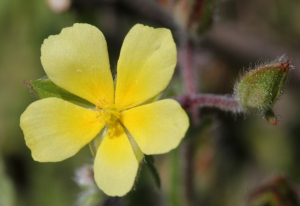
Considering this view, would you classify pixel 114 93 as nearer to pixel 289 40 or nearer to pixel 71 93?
pixel 71 93

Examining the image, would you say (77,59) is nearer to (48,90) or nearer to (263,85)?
(48,90)

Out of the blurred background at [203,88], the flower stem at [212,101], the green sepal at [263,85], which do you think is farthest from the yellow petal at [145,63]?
the blurred background at [203,88]

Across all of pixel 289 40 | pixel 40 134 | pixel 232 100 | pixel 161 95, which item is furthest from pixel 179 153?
pixel 289 40

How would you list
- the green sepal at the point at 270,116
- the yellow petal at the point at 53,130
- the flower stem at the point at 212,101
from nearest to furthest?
1. the yellow petal at the point at 53,130
2. the green sepal at the point at 270,116
3. the flower stem at the point at 212,101

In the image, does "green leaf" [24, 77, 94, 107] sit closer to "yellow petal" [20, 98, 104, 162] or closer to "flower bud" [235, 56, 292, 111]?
"yellow petal" [20, 98, 104, 162]

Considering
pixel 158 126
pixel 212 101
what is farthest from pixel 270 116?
pixel 158 126

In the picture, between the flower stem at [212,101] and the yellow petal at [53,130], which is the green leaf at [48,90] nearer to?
the yellow petal at [53,130]
